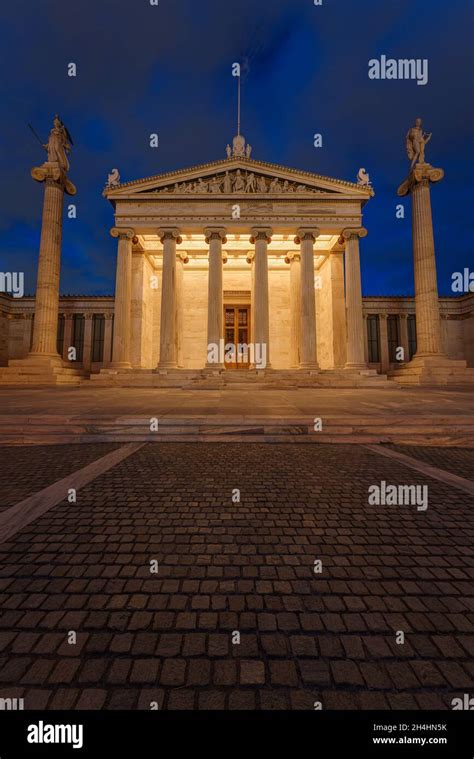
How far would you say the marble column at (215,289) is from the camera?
69.6 feet

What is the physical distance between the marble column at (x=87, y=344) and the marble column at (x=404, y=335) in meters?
29.7

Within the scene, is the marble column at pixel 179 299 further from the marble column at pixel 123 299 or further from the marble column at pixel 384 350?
the marble column at pixel 384 350

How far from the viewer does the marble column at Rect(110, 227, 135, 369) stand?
69.3 feet

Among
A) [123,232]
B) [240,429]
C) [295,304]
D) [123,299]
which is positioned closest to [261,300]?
[295,304]

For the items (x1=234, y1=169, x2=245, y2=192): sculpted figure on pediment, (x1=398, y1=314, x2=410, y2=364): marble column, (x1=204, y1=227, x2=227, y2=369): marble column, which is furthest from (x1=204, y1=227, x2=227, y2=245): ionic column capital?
(x1=398, y1=314, x2=410, y2=364): marble column

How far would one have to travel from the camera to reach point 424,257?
21625 mm

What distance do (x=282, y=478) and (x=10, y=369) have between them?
19692mm

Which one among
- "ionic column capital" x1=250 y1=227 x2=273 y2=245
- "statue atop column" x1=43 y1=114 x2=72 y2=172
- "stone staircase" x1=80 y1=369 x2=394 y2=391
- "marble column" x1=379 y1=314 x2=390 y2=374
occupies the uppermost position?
"statue atop column" x1=43 y1=114 x2=72 y2=172

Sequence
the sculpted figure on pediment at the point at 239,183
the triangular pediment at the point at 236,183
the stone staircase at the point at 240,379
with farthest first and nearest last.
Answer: the sculpted figure on pediment at the point at 239,183 < the triangular pediment at the point at 236,183 < the stone staircase at the point at 240,379

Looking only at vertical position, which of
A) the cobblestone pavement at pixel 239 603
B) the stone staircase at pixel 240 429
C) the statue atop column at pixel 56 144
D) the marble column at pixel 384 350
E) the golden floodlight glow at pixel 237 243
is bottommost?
the cobblestone pavement at pixel 239 603

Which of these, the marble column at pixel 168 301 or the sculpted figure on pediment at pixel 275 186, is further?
the sculpted figure on pediment at pixel 275 186

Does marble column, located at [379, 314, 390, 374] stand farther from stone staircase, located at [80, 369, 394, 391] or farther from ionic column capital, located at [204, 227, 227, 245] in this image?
ionic column capital, located at [204, 227, 227, 245]

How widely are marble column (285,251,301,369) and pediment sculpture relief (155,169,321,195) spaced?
429 cm

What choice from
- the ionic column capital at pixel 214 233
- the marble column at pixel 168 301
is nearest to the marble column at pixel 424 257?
the ionic column capital at pixel 214 233
